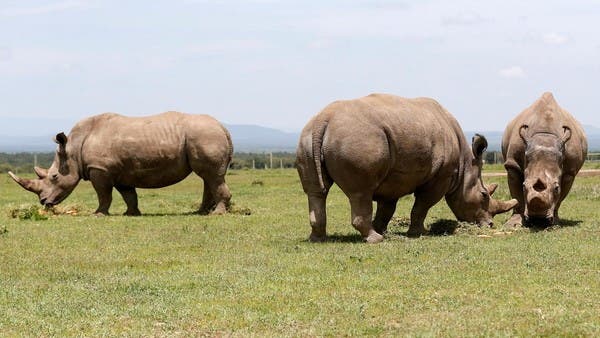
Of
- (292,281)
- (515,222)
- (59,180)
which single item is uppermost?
(292,281)

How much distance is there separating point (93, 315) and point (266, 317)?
68.5 inches

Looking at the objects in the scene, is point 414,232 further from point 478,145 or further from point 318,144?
point 318,144

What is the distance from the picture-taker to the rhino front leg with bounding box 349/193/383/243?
14.7 meters

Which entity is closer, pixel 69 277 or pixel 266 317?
pixel 266 317

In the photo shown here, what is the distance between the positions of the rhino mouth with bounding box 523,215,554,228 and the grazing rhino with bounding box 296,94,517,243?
91cm

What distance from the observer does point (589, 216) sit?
19578mm

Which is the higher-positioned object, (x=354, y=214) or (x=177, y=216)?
(x=354, y=214)

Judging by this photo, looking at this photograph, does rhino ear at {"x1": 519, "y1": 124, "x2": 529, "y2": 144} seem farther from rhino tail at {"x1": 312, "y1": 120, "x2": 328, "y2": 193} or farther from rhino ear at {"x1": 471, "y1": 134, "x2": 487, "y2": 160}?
rhino tail at {"x1": 312, "y1": 120, "x2": 328, "y2": 193}

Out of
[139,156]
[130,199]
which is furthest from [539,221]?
[130,199]

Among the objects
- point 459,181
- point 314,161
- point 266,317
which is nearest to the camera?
point 266,317

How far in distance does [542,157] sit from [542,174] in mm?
316

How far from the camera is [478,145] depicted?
1684 cm

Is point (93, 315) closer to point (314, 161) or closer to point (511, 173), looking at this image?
point (314, 161)

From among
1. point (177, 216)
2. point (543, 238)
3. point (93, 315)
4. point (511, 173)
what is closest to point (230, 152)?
point (177, 216)
